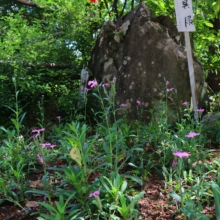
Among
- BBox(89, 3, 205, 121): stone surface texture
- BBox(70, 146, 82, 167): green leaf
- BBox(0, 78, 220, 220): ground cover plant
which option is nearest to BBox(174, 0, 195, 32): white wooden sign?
BBox(89, 3, 205, 121): stone surface texture

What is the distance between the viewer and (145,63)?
15.7 feet

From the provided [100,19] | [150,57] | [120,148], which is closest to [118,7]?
[100,19]

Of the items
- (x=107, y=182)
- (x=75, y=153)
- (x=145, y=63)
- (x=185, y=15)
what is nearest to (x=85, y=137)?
(x=107, y=182)

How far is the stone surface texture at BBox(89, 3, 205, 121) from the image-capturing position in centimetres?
468

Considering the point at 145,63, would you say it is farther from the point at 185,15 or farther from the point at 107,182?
the point at 107,182

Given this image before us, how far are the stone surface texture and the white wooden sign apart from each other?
0.50m

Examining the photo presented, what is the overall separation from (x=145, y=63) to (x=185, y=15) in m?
0.85

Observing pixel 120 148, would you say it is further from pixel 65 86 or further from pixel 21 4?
pixel 21 4

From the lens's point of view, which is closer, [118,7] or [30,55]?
[30,55]

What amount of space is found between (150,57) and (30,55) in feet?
5.99

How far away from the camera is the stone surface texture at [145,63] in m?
4.68

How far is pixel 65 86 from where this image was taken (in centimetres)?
596

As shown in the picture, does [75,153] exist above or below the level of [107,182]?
above

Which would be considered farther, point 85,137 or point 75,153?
point 85,137
